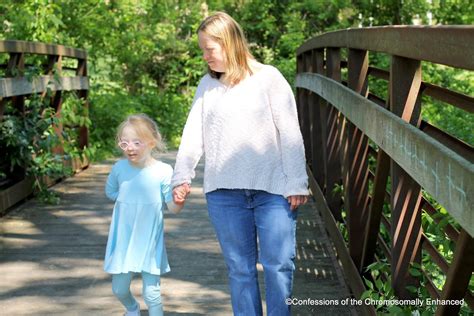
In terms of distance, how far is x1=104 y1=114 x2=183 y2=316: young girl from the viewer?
436 cm

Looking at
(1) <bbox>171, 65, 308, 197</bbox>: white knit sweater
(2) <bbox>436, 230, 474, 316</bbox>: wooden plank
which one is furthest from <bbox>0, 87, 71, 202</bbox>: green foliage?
(2) <bbox>436, 230, 474, 316</bbox>: wooden plank

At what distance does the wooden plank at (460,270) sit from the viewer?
2451 mm

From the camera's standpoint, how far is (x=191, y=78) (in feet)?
62.7

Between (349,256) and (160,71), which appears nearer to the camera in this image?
(349,256)

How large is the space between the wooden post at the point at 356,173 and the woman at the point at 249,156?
38.1 inches

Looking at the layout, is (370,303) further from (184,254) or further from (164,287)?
(184,254)

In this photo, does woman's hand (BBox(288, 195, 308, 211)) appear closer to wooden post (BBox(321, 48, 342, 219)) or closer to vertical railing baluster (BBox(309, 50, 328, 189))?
wooden post (BBox(321, 48, 342, 219))

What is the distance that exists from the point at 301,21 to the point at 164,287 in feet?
47.2

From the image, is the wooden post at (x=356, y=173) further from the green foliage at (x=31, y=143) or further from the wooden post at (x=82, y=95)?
the wooden post at (x=82, y=95)

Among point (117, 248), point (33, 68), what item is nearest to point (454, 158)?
point (117, 248)

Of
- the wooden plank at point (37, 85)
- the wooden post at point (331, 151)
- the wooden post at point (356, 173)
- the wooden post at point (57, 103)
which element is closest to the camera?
the wooden post at point (356, 173)

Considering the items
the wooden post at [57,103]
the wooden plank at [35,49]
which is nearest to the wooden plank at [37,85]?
the wooden post at [57,103]

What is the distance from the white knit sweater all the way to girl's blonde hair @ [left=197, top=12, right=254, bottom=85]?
0.05 meters

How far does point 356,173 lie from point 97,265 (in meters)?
1.93
